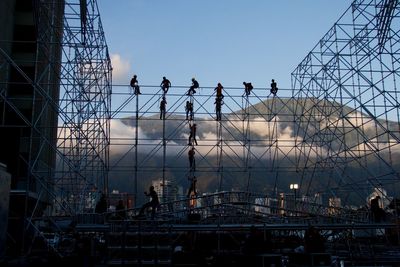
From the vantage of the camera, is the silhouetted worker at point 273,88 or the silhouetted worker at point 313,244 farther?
the silhouetted worker at point 273,88

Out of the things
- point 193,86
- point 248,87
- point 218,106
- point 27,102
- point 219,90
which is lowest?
point 218,106

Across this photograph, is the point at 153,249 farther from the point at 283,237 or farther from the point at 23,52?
the point at 23,52

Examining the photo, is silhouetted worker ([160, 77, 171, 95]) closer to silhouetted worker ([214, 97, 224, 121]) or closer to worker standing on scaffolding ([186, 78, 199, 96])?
worker standing on scaffolding ([186, 78, 199, 96])

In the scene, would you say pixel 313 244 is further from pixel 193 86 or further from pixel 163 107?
pixel 193 86

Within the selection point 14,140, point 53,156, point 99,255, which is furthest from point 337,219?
point 53,156

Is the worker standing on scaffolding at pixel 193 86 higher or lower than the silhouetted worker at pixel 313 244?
higher

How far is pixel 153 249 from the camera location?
14281mm

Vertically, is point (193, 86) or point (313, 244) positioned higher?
point (193, 86)

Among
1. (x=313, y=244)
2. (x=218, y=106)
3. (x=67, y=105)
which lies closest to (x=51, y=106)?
(x=67, y=105)

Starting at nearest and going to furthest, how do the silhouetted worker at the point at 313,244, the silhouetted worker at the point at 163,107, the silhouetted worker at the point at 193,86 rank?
the silhouetted worker at the point at 313,244 < the silhouetted worker at the point at 163,107 < the silhouetted worker at the point at 193,86

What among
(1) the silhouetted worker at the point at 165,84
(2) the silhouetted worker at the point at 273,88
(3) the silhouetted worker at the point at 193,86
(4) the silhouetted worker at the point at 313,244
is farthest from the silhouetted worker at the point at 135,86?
(4) the silhouetted worker at the point at 313,244

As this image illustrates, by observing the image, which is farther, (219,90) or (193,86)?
(219,90)

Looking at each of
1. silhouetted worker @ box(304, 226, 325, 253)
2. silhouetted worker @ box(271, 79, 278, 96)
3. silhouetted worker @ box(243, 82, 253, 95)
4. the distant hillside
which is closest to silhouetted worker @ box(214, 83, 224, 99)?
silhouetted worker @ box(243, 82, 253, 95)

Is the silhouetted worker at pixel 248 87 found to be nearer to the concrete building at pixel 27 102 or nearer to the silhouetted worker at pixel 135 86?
the silhouetted worker at pixel 135 86
